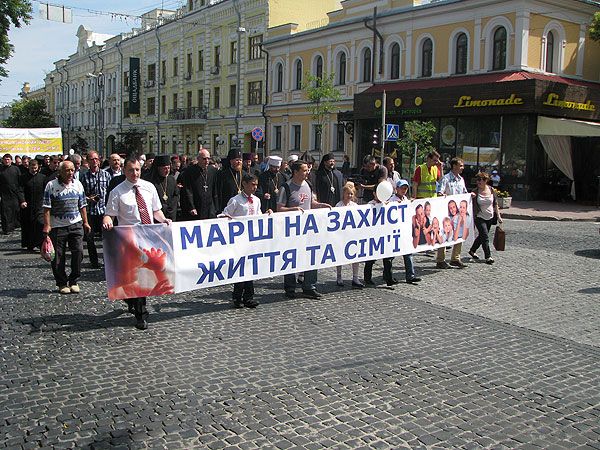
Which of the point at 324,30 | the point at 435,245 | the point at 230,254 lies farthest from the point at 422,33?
the point at 230,254

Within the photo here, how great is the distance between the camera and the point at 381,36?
34031mm

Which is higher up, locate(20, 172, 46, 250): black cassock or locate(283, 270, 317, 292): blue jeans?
locate(20, 172, 46, 250): black cassock

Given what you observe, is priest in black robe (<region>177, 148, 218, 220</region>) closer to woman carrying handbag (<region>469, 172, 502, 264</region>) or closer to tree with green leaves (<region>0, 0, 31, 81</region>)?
woman carrying handbag (<region>469, 172, 502, 264</region>)

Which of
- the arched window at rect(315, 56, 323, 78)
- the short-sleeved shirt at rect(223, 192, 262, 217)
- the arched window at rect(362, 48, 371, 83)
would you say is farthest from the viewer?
the arched window at rect(315, 56, 323, 78)

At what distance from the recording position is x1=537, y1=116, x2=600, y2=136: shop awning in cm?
2500

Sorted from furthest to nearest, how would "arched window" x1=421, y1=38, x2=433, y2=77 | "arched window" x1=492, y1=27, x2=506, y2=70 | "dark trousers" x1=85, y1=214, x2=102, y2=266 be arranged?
"arched window" x1=421, y1=38, x2=433, y2=77, "arched window" x1=492, y1=27, x2=506, y2=70, "dark trousers" x1=85, y1=214, x2=102, y2=266

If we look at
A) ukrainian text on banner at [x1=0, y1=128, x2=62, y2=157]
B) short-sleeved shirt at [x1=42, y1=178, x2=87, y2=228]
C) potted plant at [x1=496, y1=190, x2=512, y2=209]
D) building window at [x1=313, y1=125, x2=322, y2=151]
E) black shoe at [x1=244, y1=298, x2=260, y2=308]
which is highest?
building window at [x1=313, y1=125, x2=322, y2=151]

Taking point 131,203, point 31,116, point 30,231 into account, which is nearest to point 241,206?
point 131,203

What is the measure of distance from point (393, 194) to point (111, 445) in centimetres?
700

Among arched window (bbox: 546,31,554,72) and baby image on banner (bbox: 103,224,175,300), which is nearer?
baby image on banner (bbox: 103,224,175,300)

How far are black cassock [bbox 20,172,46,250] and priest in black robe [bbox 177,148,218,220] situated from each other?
3410 millimetres

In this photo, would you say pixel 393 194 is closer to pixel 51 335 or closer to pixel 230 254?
pixel 230 254

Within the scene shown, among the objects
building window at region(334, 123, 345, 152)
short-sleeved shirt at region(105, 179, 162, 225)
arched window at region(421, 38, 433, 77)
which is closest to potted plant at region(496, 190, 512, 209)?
arched window at region(421, 38, 433, 77)

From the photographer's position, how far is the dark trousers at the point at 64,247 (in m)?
8.93
